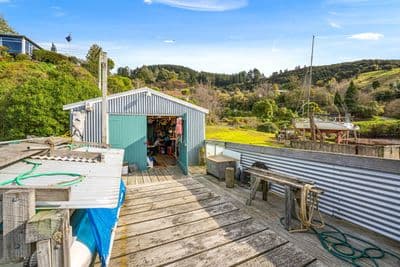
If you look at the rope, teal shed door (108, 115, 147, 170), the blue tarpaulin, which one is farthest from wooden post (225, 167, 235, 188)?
the blue tarpaulin

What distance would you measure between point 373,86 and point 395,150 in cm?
3103

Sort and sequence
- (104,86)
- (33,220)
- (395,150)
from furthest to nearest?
(395,150)
(104,86)
(33,220)

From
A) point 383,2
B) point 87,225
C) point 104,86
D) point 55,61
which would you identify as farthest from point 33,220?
point 55,61

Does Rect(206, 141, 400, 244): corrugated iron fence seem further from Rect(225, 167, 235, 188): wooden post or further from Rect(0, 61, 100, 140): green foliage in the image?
Rect(0, 61, 100, 140): green foliage

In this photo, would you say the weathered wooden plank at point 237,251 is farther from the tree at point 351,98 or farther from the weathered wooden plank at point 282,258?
the tree at point 351,98

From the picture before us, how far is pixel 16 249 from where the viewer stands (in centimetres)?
109

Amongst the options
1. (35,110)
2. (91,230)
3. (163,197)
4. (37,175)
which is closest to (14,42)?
(35,110)

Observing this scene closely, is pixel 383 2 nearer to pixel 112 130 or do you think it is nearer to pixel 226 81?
pixel 112 130

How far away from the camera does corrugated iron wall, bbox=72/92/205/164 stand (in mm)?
7331

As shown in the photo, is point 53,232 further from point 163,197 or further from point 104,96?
point 104,96

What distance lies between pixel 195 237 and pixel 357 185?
275 centimetres

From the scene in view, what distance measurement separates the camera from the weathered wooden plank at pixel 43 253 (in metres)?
1.07

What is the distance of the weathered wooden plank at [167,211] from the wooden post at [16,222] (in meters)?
2.61

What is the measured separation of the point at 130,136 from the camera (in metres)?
7.70
